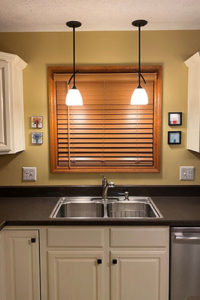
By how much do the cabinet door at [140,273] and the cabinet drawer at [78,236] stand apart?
6.4 inches

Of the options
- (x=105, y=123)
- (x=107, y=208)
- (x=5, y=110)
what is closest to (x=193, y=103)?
(x=105, y=123)

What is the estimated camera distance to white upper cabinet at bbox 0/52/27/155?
2031 mm

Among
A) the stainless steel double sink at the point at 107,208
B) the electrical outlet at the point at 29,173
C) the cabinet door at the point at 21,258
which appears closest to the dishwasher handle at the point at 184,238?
the stainless steel double sink at the point at 107,208

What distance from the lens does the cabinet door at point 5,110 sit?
203 centimetres

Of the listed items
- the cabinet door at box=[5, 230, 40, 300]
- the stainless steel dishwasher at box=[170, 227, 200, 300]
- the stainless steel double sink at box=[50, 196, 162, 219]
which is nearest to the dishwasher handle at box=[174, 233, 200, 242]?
the stainless steel dishwasher at box=[170, 227, 200, 300]

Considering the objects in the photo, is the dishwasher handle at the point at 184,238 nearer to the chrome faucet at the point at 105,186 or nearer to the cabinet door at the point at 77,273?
the cabinet door at the point at 77,273

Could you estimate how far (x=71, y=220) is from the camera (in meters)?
1.81

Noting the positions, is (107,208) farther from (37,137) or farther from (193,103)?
(193,103)

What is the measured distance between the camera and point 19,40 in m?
2.31

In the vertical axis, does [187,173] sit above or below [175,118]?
below

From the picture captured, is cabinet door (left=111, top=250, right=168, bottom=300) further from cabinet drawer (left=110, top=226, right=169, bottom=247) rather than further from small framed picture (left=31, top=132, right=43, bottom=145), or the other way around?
small framed picture (left=31, top=132, right=43, bottom=145)

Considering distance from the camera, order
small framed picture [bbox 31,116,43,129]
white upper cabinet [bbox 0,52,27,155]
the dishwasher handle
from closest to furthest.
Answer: the dishwasher handle → white upper cabinet [bbox 0,52,27,155] → small framed picture [bbox 31,116,43,129]

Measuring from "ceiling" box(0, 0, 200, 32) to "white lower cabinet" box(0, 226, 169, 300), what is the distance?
1.62m

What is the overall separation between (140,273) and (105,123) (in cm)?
127
